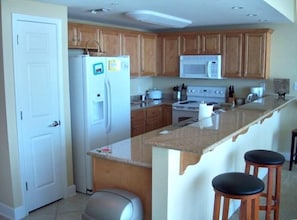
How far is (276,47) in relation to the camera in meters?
5.41

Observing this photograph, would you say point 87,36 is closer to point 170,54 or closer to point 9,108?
point 9,108

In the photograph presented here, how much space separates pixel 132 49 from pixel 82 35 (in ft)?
3.85

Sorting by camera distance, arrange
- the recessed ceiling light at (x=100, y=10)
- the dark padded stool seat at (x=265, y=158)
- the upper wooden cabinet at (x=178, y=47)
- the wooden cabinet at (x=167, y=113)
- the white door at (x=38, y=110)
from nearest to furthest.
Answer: the dark padded stool seat at (x=265, y=158), the white door at (x=38, y=110), the recessed ceiling light at (x=100, y=10), the upper wooden cabinet at (x=178, y=47), the wooden cabinet at (x=167, y=113)

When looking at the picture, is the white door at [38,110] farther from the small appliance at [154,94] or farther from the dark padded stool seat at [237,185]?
the small appliance at [154,94]

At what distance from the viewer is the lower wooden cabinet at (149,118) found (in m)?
5.41

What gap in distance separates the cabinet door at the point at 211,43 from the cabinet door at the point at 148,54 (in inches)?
36.2

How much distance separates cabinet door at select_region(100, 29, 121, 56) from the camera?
4926mm

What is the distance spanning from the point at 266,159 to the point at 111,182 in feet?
4.59

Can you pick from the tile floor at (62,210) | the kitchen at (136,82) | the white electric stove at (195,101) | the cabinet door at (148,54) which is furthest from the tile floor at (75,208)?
the cabinet door at (148,54)

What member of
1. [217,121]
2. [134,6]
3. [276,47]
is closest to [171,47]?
[276,47]

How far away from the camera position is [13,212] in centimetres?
348

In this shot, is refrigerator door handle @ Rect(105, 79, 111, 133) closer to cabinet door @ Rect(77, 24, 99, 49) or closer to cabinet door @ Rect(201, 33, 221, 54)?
cabinet door @ Rect(77, 24, 99, 49)

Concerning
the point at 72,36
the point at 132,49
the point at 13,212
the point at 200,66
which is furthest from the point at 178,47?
the point at 13,212

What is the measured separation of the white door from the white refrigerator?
0.30 metres
